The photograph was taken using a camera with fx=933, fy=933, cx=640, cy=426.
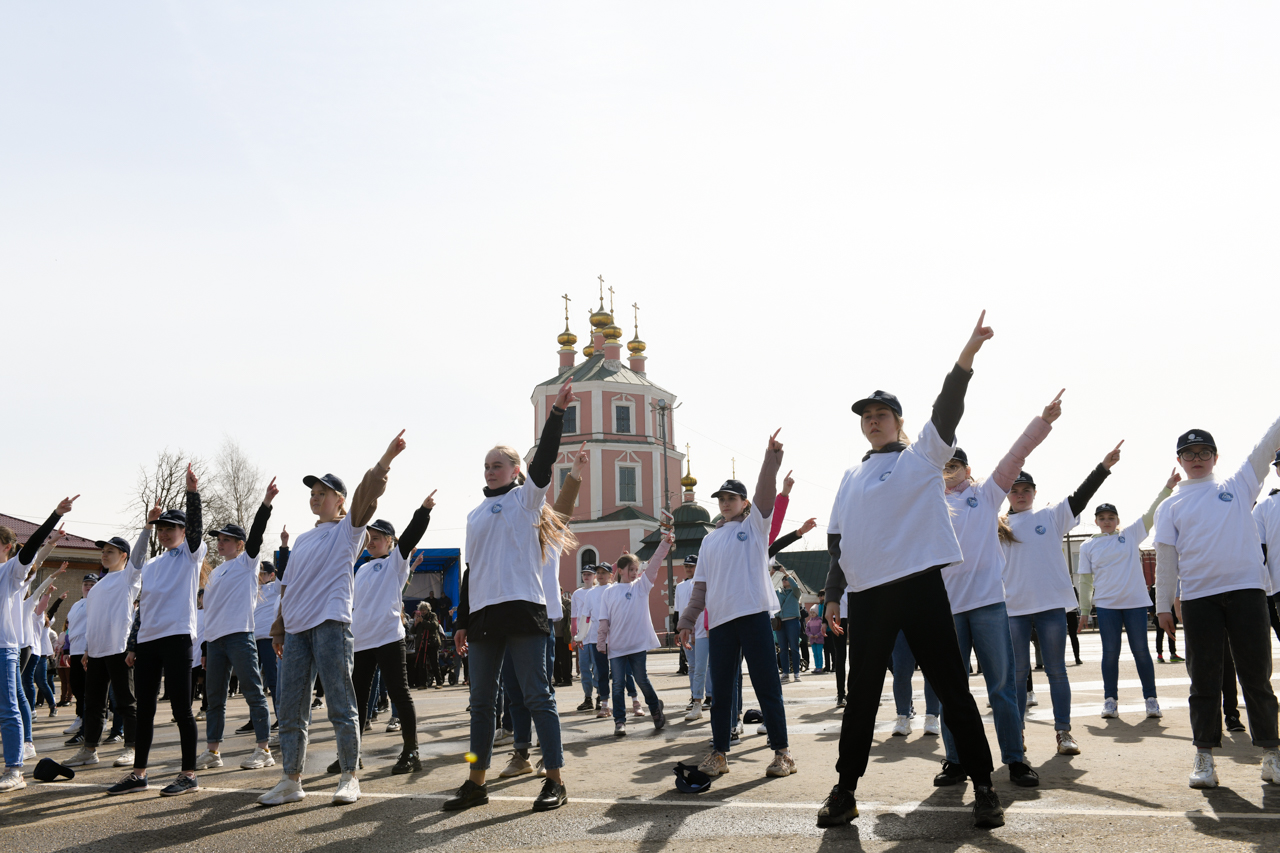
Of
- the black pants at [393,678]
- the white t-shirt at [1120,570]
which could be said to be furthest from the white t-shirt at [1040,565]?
the black pants at [393,678]

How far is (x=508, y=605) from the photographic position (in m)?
5.66

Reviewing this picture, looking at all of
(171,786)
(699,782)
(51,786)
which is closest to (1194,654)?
(699,782)

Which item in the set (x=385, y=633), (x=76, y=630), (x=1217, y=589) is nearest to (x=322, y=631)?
(x=385, y=633)

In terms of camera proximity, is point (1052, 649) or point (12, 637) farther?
point (12, 637)

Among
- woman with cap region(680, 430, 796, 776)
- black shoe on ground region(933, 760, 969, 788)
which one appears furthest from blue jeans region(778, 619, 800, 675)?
black shoe on ground region(933, 760, 969, 788)

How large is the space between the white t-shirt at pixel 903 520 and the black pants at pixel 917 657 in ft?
0.41

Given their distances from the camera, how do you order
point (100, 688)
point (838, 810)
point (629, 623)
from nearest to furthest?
point (838, 810)
point (100, 688)
point (629, 623)

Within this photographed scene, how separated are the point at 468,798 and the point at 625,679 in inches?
182

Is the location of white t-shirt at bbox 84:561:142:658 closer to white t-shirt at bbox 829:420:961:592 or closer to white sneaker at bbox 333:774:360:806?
white sneaker at bbox 333:774:360:806

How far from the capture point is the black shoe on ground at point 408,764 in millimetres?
7270

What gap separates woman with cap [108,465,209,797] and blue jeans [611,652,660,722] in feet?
13.2

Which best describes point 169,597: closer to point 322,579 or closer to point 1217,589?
point 322,579

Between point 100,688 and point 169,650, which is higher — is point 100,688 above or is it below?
below

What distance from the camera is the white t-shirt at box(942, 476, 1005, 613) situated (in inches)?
232
